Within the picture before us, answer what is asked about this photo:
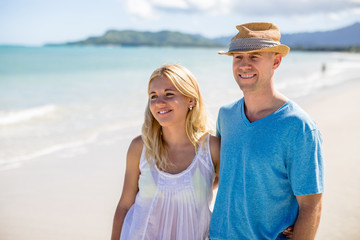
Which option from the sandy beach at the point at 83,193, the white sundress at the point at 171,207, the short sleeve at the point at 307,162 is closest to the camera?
the short sleeve at the point at 307,162

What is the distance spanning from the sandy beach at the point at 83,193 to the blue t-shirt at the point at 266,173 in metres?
2.23

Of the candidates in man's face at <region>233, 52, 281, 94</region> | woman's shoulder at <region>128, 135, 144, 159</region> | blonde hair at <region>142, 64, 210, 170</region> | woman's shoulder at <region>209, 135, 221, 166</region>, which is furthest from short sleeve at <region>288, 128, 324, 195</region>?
woman's shoulder at <region>128, 135, 144, 159</region>

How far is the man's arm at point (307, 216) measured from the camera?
2254 mm

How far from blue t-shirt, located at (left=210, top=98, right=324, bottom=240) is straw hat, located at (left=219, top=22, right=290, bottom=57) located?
407 mm

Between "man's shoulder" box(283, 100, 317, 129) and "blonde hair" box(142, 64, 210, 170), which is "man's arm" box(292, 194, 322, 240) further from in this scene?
"blonde hair" box(142, 64, 210, 170)

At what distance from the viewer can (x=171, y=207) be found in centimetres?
268

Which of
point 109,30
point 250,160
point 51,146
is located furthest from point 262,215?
point 109,30

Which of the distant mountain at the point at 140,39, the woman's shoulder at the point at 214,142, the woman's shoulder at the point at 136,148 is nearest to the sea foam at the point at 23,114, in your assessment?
the woman's shoulder at the point at 136,148

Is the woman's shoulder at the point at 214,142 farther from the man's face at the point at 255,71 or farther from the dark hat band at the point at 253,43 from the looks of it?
the dark hat band at the point at 253,43

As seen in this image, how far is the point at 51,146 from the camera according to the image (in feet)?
25.3

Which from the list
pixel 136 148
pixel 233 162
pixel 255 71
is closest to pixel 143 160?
pixel 136 148

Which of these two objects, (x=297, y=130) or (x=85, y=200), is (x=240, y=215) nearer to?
(x=297, y=130)

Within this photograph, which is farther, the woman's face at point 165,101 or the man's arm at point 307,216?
the woman's face at point 165,101

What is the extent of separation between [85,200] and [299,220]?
362 centimetres
